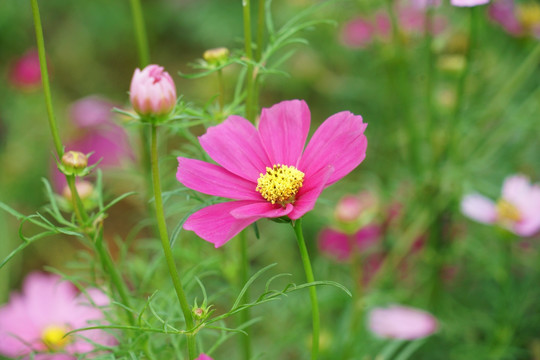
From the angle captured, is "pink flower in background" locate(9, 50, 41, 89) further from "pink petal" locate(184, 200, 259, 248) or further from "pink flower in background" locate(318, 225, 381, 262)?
"pink petal" locate(184, 200, 259, 248)

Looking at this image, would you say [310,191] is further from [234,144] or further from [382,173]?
[382,173]

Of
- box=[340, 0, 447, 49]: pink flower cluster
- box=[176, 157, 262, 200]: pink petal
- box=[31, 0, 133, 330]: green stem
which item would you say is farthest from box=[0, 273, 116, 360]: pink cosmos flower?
box=[340, 0, 447, 49]: pink flower cluster

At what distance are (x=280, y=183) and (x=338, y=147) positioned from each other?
0.19 ft

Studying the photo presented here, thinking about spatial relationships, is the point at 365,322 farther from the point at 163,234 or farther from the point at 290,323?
the point at 163,234

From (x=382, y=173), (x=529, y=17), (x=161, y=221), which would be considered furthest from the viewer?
(x=382, y=173)

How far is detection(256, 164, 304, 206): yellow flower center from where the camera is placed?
1.72ft

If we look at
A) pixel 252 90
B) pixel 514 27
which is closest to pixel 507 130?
pixel 514 27

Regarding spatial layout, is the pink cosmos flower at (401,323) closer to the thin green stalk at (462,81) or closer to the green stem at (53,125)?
the thin green stalk at (462,81)

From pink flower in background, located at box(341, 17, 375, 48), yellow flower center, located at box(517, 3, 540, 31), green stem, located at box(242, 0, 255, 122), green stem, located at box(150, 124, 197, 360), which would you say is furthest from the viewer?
pink flower in background, located at box(341, 17, 375, 48)

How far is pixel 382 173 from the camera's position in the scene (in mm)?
1285

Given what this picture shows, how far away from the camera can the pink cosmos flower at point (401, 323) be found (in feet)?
2.86

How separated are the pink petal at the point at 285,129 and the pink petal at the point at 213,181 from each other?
4 centimetres

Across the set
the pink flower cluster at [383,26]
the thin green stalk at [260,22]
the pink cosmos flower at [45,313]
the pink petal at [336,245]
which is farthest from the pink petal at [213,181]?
the pink flower cluster at [383,26]

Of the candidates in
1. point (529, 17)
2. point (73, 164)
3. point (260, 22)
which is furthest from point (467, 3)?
point (529, 17)
